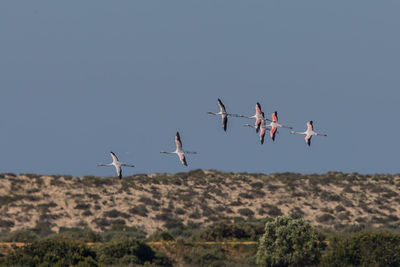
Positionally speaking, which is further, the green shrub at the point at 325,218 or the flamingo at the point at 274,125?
the green shrub at the point at 325,218

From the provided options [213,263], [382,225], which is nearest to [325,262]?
[213,263]

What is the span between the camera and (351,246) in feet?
193

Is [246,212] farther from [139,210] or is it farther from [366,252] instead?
[366,252]

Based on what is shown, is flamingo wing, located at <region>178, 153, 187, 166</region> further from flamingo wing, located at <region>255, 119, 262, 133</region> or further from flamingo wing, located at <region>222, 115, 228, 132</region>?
flamingo wing, located at <region>255, 119, 262, 133</region>

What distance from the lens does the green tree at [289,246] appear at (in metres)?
61.9

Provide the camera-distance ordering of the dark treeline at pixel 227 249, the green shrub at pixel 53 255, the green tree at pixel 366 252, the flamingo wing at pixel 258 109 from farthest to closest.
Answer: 1. the flamingo wing at pixel 258 109
2. the green tree at pixel 366 252
3. the dark treeline at pixel 227 249
4. the green shrub at pixel 53 255

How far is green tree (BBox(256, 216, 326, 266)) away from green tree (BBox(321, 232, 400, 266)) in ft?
9.51

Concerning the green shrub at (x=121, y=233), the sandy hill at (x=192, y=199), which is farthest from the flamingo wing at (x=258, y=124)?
the sandy hill at (x=192, y=199)

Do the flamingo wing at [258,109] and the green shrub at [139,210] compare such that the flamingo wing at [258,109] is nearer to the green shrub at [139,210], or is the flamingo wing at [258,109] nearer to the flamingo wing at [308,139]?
the flamingo wing at [308,139]

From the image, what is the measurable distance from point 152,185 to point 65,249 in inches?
1780

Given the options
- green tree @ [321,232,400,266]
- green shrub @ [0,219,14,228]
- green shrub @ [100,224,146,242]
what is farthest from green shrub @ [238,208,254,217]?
green tree @ [321,232,400,266]

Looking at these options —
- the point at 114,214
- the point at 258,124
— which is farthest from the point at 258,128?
the point at 114,214

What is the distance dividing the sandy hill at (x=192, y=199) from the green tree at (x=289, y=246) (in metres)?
24.9

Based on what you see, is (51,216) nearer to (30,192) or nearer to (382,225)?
(30,192)
